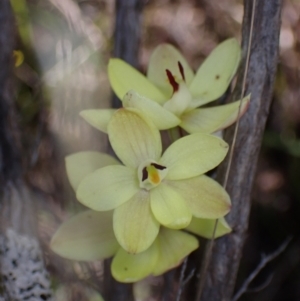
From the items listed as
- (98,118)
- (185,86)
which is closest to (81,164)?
(98,118)

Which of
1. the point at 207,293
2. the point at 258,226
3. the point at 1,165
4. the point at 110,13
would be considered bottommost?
the point at 258,226

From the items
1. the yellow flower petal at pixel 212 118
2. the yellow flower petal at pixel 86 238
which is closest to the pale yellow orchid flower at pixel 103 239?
Answer: the yellow flower petal at pixel 86 238

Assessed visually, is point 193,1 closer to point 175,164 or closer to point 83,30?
point 83,30

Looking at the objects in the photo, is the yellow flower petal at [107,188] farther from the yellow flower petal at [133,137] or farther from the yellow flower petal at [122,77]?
the yellow flower petal at [122,77]

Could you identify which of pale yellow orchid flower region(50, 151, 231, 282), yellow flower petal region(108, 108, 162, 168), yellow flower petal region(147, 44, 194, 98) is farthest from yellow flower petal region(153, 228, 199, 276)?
yellow flower petal region(147, 44, 194, 98)

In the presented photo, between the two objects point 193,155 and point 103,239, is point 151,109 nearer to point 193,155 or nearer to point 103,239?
point 193,155

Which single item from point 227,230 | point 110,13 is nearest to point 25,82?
point 110,13
